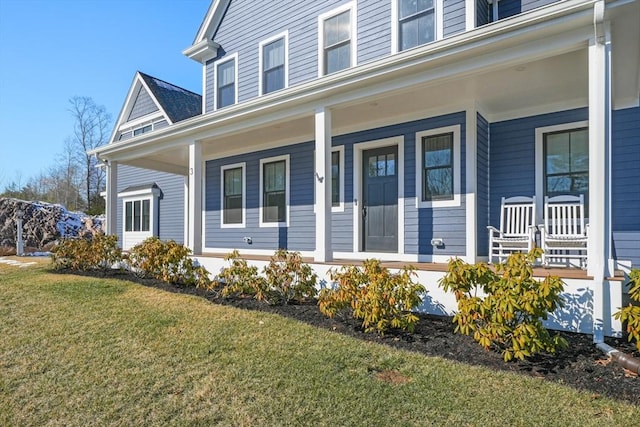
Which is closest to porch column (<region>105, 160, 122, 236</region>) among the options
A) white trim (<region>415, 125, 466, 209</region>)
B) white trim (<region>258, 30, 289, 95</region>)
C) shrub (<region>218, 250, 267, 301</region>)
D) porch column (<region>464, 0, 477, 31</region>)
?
white trim (<region>258, 30, 289, 95</region>)

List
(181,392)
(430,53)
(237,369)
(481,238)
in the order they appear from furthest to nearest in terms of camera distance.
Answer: (481,238)
(430,53)
(237,369)
(181,392)

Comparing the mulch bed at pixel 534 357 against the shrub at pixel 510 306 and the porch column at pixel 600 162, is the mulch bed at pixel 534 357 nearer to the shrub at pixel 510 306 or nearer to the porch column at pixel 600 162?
the shrub at pixel 510 306

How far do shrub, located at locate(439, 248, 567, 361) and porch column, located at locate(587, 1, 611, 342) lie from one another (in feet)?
1.88

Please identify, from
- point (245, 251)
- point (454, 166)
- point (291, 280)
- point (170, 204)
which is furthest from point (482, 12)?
point (170, 204)

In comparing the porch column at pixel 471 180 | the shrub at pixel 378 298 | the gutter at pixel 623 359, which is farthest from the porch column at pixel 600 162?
the porch column at pixel 471 180

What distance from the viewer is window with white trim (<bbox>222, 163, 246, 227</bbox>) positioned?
32.0ft

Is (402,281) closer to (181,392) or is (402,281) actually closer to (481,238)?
(181,392)

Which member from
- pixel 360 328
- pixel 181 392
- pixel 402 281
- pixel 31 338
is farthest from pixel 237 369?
pixel 31 338

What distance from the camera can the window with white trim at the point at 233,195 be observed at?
9.77 meters

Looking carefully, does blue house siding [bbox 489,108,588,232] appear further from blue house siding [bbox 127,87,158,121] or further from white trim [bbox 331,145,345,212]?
blue house siding [bbox 127,87,158,121]

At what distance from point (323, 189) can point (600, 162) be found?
3462mm

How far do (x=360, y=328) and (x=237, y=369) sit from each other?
1.53 m

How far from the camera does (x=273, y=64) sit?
8.98 m

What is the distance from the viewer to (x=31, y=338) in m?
4.30
